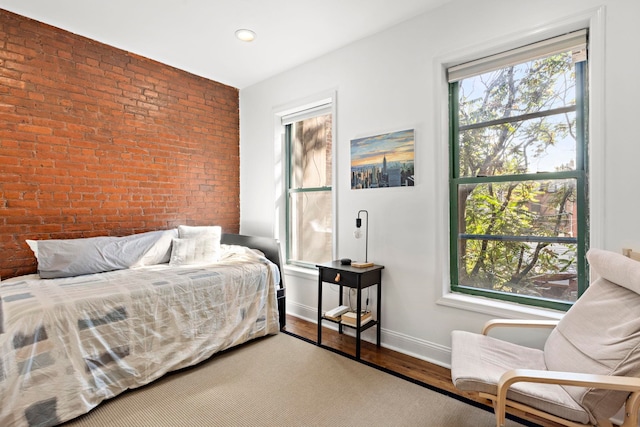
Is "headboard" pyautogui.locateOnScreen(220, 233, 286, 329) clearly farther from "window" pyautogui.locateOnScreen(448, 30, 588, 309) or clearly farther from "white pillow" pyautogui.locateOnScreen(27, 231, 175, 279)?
"window" pyautogui.locateOnScreen(448, 30, 588, 309)

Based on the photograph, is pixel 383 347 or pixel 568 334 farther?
pixel 383 347

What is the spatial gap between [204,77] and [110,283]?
259cm

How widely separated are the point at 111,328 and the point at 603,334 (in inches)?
108

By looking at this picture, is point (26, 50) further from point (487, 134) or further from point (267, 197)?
point (487, 134)

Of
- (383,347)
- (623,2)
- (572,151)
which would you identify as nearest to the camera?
(623,2)

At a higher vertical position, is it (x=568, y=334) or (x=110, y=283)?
(x=110, y=283)

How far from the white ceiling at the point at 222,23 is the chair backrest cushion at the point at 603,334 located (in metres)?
2.15

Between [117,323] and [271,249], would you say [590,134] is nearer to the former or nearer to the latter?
[271,249]

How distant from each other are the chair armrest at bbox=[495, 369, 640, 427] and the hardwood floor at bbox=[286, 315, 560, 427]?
651 mm

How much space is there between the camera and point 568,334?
1703 millimetres

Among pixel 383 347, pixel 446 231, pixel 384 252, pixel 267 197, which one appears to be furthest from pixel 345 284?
pixel 267 197

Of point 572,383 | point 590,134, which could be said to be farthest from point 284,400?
point 590,134

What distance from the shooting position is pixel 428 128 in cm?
257

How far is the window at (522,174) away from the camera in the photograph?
6.94 feet
